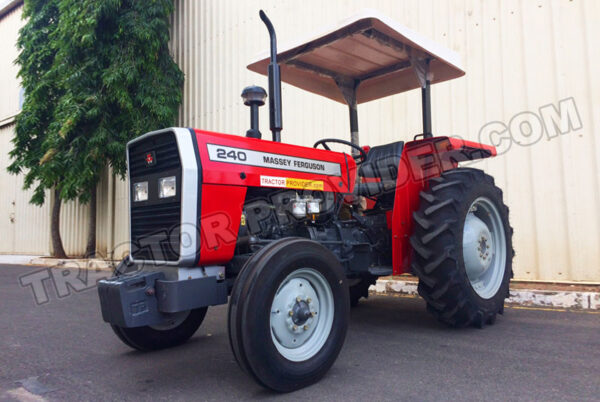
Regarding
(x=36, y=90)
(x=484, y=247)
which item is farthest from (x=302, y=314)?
(x=36, y=90)

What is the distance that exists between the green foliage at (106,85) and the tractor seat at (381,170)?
7.06m

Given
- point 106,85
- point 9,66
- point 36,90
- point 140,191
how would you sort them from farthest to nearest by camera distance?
point 9,66
point 36,90
point 106,85
point 140,191

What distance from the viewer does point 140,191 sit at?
9.64 ft

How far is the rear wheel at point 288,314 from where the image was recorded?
222 cm

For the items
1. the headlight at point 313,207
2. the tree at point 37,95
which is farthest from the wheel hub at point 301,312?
the tree at point 37,95

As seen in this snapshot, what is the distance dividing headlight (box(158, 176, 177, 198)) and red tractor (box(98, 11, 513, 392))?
0.01 metres

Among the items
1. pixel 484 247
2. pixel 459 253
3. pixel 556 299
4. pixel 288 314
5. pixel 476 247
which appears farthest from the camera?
pixel 556 299

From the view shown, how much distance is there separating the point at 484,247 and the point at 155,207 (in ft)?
8.76

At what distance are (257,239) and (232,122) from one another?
668 centimetres

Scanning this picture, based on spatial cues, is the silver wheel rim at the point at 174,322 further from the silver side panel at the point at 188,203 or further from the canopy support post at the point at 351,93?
the canopy support post at the point at 351,93

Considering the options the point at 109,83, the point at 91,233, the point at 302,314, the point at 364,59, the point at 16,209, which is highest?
the point at 109,83

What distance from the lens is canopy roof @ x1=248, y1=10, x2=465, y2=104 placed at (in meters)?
3.44

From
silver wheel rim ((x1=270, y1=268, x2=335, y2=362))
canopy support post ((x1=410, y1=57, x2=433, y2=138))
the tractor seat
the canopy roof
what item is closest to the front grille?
silver wheel rim ((x1=270, y1=268, x2=335, y2=362))

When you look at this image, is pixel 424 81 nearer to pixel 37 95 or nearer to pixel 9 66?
pixel 37 95
